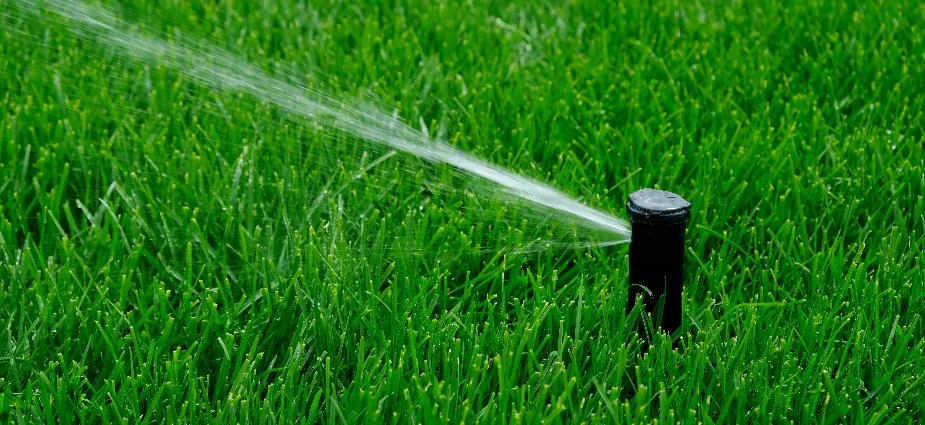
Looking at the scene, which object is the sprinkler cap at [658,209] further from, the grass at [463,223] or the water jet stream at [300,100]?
the water jet stream at [300,100]

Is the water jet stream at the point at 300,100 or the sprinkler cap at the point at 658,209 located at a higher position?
the sprinkler cap at the point at 658,209

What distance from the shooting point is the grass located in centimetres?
192

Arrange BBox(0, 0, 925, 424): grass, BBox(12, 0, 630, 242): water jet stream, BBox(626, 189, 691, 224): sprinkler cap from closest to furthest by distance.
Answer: BBox(626, 189, 691, 224): sprinkler cap, BBox(0, 0, 925, 424): grass, BBox(12, 0, 630, 242): water jet stream

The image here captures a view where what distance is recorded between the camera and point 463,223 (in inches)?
95.0

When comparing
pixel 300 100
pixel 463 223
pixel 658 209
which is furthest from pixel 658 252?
pixel 300 100

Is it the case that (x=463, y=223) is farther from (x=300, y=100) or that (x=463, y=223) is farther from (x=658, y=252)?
(x=300, y=100)

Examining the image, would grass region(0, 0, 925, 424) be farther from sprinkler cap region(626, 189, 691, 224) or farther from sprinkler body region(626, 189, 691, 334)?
sprinkler cap region(626, 189, 691, 224)

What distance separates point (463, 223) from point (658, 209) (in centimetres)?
68

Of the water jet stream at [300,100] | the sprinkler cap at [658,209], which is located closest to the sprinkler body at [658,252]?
the sprinkler cap at [658,209]

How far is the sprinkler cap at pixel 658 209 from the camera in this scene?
180 cm

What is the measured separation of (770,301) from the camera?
2184 millimetres

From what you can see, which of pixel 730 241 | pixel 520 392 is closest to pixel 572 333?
pixel 520 392

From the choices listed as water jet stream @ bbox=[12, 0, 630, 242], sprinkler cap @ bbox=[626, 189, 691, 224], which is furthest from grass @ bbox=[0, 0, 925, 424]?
sprinkler cap @ bbox=[626, 189, 691, 224]

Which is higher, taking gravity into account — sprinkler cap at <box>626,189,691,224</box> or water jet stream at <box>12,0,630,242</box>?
sprinkler cap at <box>626,189,691,224</box>
